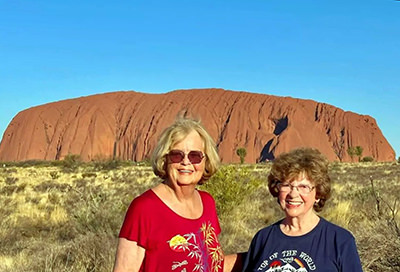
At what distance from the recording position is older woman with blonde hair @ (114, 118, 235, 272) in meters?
2.23

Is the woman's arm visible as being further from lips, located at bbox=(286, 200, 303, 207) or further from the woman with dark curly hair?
lips, located at bbox=(286, 200, 303, 207)

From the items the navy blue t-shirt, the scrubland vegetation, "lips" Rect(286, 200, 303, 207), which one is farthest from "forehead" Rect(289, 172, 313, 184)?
the scrubland vegetation

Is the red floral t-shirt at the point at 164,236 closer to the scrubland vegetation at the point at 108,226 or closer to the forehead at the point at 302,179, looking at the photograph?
the forehead at the point at 302,179

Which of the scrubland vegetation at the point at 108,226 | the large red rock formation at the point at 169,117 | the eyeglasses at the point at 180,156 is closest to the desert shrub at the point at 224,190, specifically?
the scrubland vegetation at the point at 108,226

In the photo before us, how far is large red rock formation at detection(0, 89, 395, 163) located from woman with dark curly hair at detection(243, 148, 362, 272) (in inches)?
3433

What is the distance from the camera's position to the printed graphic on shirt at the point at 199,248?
230 cm

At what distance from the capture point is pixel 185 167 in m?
2.48

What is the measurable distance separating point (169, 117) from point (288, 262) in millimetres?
89854

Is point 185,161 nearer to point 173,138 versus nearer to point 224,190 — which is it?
point 173,138

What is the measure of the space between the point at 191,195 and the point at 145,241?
0.41m

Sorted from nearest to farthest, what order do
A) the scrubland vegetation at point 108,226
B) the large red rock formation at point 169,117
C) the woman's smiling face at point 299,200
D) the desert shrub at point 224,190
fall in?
the woman's smiling face at point 299,200, the scrubland vegetation at point 108,226, the desert shrub at point 224,190, the large red rock formation at point 169,117

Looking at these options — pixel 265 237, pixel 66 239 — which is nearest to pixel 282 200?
pixel 265 237

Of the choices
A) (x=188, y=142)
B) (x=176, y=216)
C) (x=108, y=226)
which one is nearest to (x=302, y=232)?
(x=176, y=216)

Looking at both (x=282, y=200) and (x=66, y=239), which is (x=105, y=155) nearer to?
(x=66, y=239)
